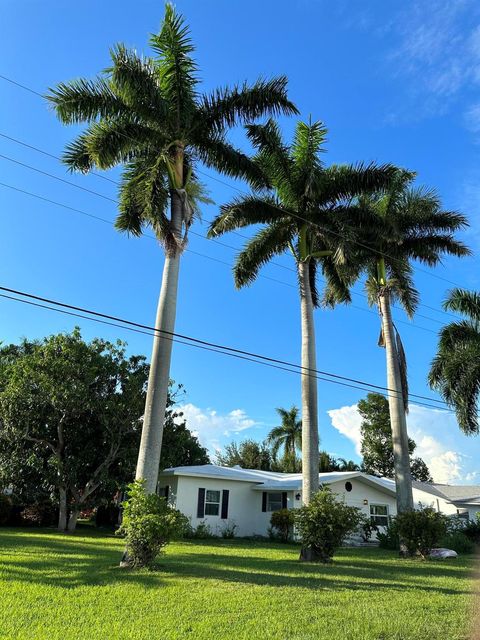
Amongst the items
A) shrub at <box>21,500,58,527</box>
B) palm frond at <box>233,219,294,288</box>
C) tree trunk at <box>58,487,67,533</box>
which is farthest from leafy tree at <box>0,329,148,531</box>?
palm frond at <box>233,219,294,288</box>

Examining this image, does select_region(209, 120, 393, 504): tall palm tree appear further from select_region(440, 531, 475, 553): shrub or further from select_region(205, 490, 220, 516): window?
select_region(205, 490, 220, 516): window

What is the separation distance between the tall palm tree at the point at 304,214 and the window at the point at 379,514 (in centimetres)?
1330

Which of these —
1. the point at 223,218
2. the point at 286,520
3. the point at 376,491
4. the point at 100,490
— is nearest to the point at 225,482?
the point at 286,520

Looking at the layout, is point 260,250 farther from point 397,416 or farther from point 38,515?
point 38,515

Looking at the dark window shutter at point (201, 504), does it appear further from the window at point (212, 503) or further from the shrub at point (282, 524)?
the shrub at point (282, 524)

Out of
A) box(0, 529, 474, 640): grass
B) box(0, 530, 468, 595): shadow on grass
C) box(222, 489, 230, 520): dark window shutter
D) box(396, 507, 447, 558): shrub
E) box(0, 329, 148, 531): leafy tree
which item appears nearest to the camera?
box(0, 529, 474, 640): grass

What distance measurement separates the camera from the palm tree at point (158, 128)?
13422mm

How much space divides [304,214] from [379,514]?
17453 millimetres

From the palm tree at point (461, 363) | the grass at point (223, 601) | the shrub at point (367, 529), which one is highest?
the palm tree at point (461, 363)

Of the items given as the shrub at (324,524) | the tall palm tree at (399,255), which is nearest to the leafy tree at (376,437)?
the tall palm tree at (399,255)

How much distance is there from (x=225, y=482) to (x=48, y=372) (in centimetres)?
1026

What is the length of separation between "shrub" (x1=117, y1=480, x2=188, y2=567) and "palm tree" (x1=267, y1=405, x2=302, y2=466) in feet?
130

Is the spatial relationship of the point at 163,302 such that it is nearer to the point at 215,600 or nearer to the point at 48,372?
the point at 215,600

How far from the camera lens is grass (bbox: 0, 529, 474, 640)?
635 cm
